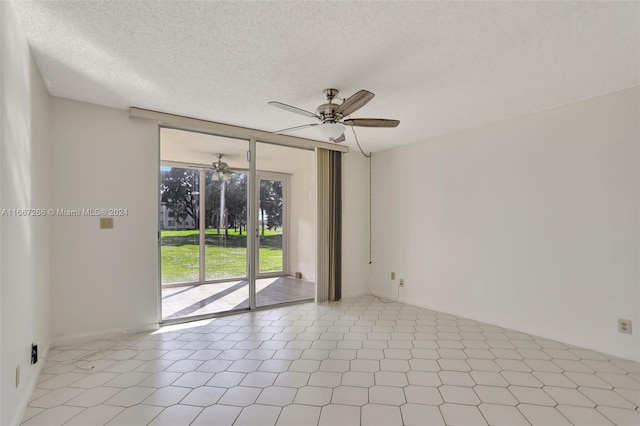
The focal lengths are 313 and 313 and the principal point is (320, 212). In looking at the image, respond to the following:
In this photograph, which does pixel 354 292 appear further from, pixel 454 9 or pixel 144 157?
pixel 454 9

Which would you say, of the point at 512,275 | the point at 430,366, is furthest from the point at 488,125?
the point at 430,366

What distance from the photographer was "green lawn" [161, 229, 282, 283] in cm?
418

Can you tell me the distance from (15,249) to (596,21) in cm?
376

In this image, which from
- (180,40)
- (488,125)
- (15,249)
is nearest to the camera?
(15,249)

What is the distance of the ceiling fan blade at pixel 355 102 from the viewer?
225 centimetres

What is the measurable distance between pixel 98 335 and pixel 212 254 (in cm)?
172

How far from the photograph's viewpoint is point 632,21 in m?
1.87

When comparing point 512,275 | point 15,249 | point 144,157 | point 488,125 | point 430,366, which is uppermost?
point 488,125

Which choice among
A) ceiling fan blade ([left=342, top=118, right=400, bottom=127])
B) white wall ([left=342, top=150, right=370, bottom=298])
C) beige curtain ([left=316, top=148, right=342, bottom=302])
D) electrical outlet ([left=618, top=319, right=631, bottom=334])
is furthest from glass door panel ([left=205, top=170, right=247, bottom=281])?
electrical outlet ([left=618, top=319, right=631, bottom=334])

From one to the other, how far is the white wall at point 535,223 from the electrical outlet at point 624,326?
40 millimetres

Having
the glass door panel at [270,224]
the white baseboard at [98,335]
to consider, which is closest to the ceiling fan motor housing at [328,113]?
the glass door panel at [270,224]

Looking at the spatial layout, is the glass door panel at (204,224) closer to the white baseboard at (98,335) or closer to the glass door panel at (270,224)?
the glass door panel at (270,224)

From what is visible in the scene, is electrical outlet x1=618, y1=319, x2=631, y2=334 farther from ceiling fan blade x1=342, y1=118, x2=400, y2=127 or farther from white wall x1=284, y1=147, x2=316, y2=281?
white wall x1=284, y1=147, x2=316, y2=281

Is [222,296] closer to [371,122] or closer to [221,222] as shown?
[221,222]
